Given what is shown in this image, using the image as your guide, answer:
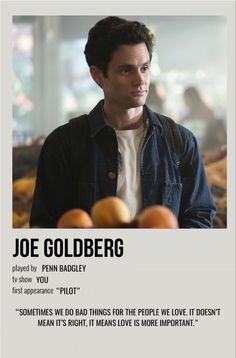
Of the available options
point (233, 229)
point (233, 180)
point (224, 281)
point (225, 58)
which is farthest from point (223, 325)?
point (225, 58)

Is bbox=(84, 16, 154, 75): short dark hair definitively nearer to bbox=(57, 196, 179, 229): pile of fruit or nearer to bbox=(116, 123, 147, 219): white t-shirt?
bbox=(116, 123, 147, 219): white t-shirt

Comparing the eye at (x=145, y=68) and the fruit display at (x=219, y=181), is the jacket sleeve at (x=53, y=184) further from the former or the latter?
the fruit display at (x=219, y=181)

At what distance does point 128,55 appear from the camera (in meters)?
1.27

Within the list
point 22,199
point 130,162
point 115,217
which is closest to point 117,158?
point 130,162

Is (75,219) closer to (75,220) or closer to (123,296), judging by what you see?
(75,220)

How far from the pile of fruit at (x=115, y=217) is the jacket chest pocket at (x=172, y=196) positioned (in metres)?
0.01

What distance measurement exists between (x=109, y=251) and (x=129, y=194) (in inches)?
6.0

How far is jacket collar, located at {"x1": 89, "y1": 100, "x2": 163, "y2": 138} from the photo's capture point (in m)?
1.32

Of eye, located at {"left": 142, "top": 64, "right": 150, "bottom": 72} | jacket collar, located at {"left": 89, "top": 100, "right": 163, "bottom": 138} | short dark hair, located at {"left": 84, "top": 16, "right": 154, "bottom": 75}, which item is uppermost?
short dark hair, located at {"left": 84, "top": 16, "right": 154, "bottom": 75}

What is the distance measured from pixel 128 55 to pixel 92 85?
131 millimetres

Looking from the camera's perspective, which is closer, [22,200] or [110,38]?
[110,38]

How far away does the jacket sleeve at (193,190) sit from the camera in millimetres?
1330

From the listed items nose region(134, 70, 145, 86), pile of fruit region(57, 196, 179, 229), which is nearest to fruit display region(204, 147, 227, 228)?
pile of fruit region(57, 196, 179, 229)

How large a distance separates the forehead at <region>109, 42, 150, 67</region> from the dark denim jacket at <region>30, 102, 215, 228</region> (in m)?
0.11
